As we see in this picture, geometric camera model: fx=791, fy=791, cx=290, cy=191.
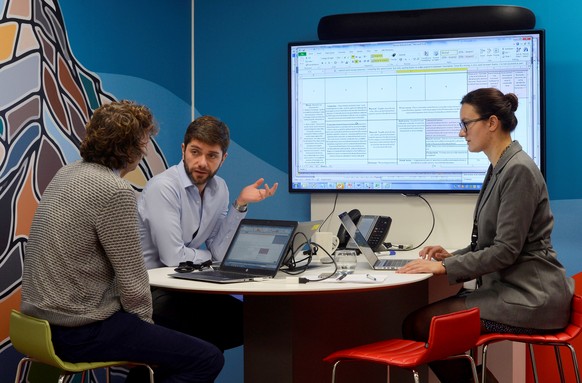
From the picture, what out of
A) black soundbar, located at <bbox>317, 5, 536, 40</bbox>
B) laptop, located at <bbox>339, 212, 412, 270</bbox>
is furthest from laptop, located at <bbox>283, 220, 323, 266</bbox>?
black soundbar, located at <bbox>317, 5, 536, 40</bbox>

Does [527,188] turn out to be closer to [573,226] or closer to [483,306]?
[483,306]

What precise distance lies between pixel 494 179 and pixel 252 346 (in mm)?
1221

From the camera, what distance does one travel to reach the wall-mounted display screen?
4332mm

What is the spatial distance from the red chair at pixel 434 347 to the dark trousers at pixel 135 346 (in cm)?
52

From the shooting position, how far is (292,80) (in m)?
4.64

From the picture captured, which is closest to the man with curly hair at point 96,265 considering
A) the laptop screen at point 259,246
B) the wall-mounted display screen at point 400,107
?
the laptop screen at point 259,246

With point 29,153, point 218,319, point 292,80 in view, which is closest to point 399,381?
point 218,319

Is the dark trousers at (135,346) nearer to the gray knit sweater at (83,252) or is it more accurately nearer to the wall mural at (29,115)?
the gray knit sweater at (83,252)

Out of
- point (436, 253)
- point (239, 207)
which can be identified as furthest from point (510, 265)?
point (239, 207)

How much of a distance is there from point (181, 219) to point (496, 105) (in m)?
1.54

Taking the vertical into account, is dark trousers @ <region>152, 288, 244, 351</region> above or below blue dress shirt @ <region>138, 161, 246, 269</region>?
below

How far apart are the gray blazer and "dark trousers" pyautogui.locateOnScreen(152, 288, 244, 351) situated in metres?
1.14

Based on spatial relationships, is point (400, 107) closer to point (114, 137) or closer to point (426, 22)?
point (426, 22)

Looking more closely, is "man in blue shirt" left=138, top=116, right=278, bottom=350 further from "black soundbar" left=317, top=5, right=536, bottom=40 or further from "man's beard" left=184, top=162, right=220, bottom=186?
"black soundbar" left=317, top=5, right=536, bottom=40
